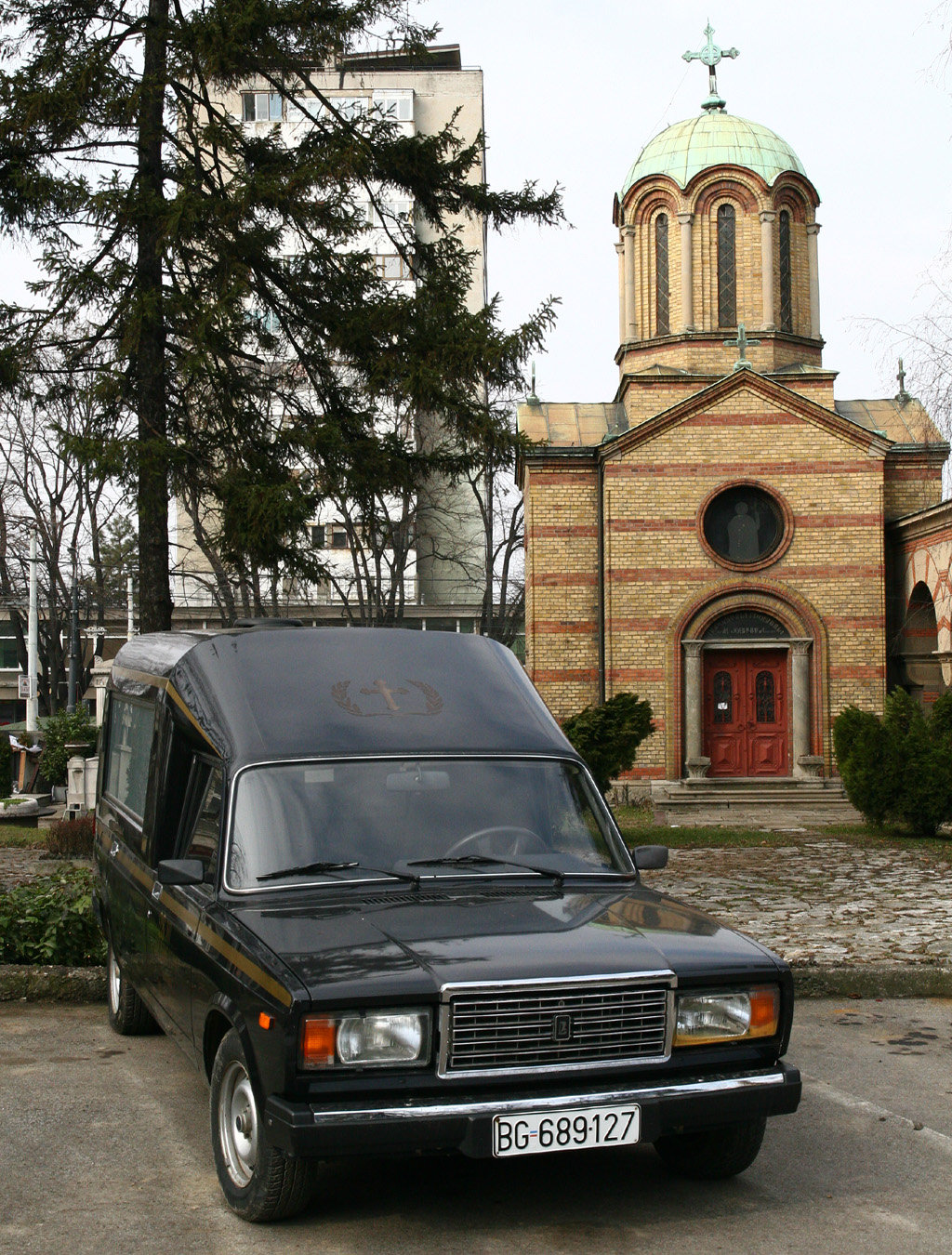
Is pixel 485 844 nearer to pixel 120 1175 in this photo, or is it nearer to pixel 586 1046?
pixel 586 1046

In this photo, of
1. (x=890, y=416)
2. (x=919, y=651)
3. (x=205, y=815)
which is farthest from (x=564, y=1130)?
(x=890, y=416)

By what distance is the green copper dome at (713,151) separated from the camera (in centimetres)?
2758

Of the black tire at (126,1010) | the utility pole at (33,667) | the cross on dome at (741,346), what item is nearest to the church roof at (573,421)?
the cross on dome at (741,346)

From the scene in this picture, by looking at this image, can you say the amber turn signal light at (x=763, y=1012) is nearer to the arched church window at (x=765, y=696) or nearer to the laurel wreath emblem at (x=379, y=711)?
the laurel wreath emblem at (x=379, y=711)

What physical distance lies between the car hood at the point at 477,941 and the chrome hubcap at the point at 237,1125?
20.7 inches

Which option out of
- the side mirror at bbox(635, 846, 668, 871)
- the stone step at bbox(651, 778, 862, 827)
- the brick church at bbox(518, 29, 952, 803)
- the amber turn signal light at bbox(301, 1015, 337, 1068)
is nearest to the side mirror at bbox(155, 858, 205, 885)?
the amber turn signal light at bbox(301, 1015, 337, 1068)

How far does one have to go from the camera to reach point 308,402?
1595 cm

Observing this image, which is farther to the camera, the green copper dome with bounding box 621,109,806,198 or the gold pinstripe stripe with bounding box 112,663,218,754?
the green copper dome with bounding box 621,109,806,198

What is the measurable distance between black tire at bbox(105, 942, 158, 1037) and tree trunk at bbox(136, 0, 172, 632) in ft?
18.7

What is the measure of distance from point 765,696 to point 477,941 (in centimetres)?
2159

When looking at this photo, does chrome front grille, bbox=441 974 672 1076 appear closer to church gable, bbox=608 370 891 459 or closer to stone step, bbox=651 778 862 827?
stone step, bbox=651 778 862 827

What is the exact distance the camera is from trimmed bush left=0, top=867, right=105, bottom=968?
8398 mm

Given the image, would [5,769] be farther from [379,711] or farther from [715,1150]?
[715,1150]

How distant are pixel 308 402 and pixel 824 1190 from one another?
1254 cm
